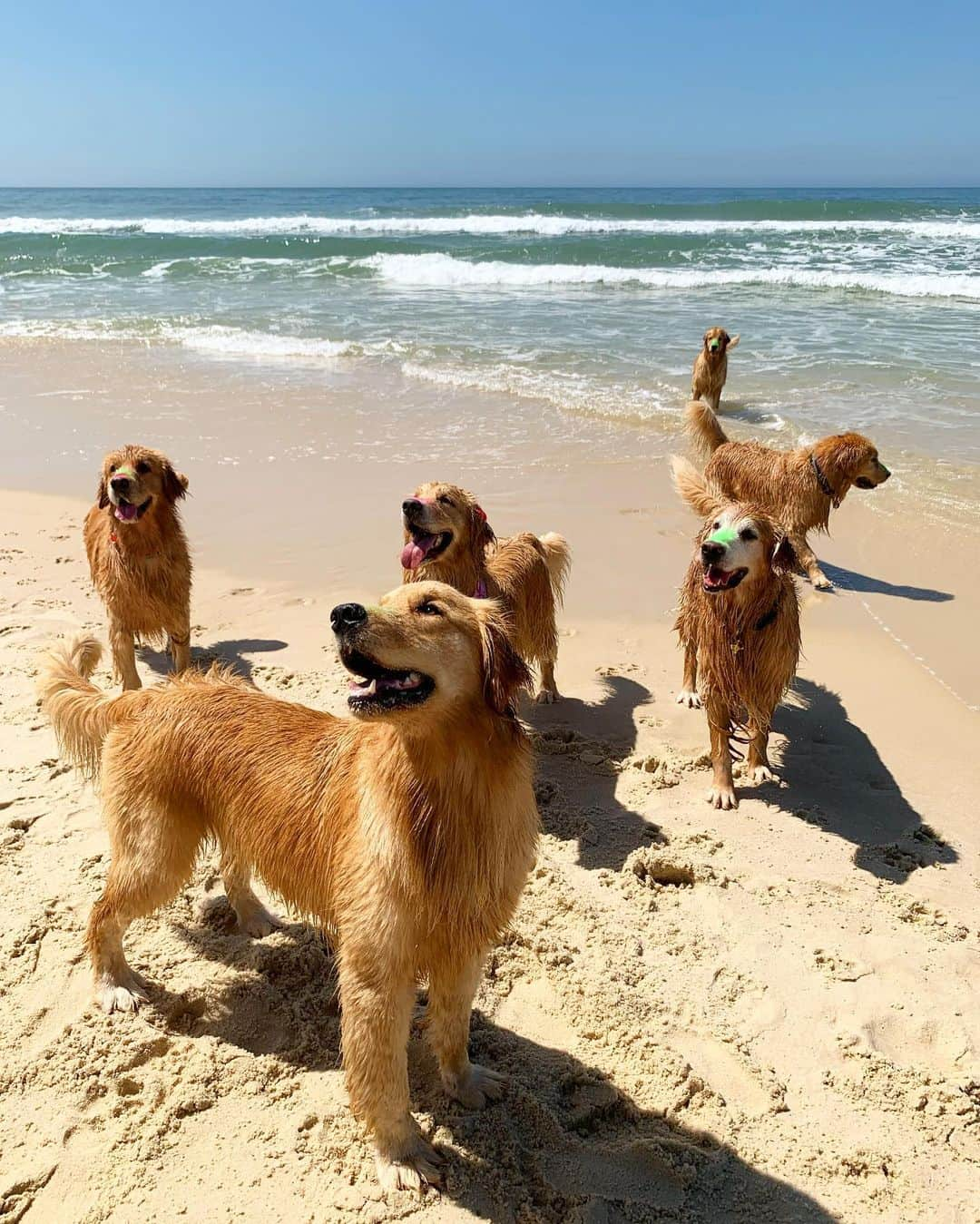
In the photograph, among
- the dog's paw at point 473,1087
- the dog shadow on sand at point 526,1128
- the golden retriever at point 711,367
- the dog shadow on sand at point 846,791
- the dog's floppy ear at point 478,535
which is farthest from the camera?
the golden retriever at point 711,367

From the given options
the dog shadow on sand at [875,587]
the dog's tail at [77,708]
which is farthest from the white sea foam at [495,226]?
the dog's tail at [77,708]

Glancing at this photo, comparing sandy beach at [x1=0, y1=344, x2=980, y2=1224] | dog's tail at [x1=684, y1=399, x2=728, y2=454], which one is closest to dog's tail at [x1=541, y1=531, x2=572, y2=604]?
sandy beach at [x1=0, y1=344, x2=980, y2=1224]

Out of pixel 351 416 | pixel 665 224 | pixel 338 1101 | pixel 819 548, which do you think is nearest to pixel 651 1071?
pixel 338 1101

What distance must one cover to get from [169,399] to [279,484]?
4099mm

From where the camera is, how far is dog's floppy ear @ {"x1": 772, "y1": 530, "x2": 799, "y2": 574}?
4465mm

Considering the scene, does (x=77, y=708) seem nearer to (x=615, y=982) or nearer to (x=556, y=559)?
(x=615, y=982)

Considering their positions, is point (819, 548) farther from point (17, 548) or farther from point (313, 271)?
point (313, 271)

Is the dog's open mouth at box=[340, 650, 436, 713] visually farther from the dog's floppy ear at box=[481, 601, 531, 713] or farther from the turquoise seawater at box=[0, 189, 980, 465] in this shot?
the turquoise seawater at box=[0, 189, 980, 465]

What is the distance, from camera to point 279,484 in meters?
8.79

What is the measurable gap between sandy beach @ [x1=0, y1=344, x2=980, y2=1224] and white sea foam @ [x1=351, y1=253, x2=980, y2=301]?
59.3ft

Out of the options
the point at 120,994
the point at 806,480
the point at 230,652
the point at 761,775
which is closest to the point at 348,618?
the point at 120,994

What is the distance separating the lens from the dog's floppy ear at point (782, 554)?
446cm

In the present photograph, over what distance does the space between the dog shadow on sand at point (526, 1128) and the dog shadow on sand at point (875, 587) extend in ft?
15.8

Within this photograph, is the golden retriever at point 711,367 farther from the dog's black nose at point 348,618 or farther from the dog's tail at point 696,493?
the dog's black nose at point 348,618
